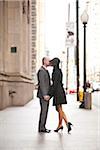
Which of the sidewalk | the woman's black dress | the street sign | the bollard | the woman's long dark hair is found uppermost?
the street sign

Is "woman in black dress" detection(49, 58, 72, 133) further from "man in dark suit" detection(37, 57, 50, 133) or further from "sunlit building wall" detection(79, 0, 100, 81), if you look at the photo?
"sunlit building wall" detection(79, 0, 100, 81)

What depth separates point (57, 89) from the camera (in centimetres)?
1277

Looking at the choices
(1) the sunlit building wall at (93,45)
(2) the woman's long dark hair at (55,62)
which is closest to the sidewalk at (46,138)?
(2) the woman's long dark hair at (55,62)

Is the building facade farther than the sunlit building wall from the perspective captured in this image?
No

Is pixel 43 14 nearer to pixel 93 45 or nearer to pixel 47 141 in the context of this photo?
→ pixel 93 45

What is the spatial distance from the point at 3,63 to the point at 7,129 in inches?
518

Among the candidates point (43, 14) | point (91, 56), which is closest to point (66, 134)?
point (91, 56)

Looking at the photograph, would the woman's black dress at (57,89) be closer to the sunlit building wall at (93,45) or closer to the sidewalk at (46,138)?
the sidewalk at (46,138)

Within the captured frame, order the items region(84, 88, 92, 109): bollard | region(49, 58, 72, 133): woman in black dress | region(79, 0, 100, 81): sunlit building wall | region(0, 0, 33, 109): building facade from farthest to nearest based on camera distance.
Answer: region(79, 0, 100, 81): sunlit building wall, region(0, 0, 33, 109): building facade, region(84, 88, 92, 109): bollard, region(49, 58, 72, 133): woman in black dress

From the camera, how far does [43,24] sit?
175625 mm

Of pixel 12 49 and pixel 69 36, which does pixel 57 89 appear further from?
pixel 69 36

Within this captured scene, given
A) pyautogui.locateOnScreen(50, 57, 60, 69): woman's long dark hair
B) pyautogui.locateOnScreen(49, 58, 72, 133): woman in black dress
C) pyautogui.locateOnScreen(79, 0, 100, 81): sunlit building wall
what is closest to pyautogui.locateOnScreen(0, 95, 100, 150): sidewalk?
pyautogui.locateOnScreen(49, 58, 72, 133): woman in black dress

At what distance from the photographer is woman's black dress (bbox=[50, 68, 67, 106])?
12.7 m

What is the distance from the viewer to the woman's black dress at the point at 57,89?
12703mm
